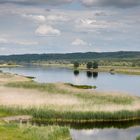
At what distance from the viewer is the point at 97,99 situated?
5884 centimetres

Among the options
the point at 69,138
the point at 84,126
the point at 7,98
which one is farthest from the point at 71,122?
the point at 7,98

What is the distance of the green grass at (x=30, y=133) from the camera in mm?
35294

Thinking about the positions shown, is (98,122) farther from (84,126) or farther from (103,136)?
(103,136)

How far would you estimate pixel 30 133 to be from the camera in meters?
36.4

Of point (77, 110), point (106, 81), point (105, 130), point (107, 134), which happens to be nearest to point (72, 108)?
point (77, 110)

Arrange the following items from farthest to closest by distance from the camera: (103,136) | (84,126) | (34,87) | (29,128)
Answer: (34,87), (84,126), (103,136), (29,128)

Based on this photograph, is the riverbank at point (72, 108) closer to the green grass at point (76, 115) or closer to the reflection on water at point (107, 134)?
the green grass at point (76, 115)

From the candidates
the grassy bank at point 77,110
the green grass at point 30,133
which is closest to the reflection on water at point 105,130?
the grassy bank at point 77,110

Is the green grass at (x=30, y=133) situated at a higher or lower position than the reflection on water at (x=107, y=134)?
higher

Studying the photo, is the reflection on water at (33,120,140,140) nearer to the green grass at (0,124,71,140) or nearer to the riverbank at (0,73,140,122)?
the riverbank at (0,73,140,122)

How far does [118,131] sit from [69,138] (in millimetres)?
8037

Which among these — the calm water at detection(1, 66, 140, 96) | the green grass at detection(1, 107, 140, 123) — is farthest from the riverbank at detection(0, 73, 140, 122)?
the calm water at detection(1, 66, 140, 96)

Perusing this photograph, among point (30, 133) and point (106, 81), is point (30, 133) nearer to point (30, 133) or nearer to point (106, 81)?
point (30, 133)

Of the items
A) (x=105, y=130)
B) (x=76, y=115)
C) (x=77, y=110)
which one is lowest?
(x=105, y=130)
